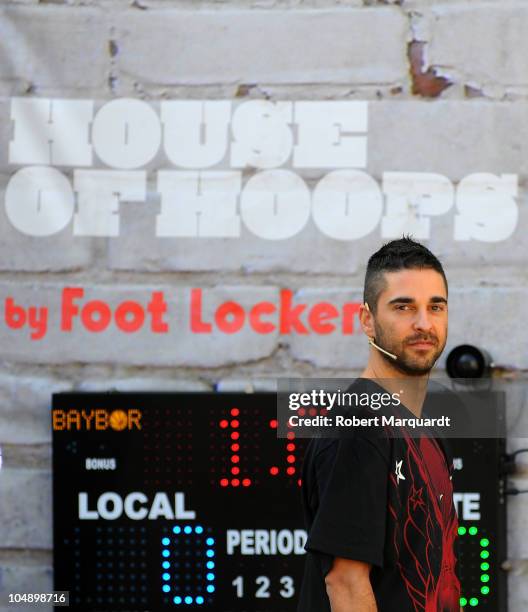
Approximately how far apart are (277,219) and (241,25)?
503 millimetres

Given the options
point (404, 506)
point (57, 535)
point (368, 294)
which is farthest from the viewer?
point (57, 535)

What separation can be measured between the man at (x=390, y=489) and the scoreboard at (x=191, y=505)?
541 mm

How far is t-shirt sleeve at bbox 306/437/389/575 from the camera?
1.66 m

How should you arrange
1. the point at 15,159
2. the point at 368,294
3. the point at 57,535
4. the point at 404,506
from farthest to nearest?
1. the point at 15,159
2. the point at 57,535
3. the point at 368,294
4. the point at 404,506

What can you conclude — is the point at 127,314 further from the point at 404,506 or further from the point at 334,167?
the point at 404,506

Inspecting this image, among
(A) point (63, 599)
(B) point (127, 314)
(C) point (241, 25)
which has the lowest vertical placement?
(A) point (63, 599)

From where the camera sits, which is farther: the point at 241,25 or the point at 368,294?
the point at 241,25

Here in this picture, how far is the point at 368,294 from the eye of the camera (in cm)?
196

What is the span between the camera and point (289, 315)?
8.41 feet

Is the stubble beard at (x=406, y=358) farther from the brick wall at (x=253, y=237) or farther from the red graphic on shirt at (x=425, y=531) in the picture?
the brick wall at (x=253, y=237)

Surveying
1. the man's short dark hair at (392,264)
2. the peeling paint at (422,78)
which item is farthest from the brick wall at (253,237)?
the man's short dark hair at (392,264)

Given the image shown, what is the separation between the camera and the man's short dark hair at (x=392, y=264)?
1938 mm

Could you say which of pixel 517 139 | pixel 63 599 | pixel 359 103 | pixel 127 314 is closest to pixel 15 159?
pixel 127 314

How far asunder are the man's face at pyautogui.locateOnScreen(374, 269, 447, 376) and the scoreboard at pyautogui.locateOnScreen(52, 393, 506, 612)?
605 mm
